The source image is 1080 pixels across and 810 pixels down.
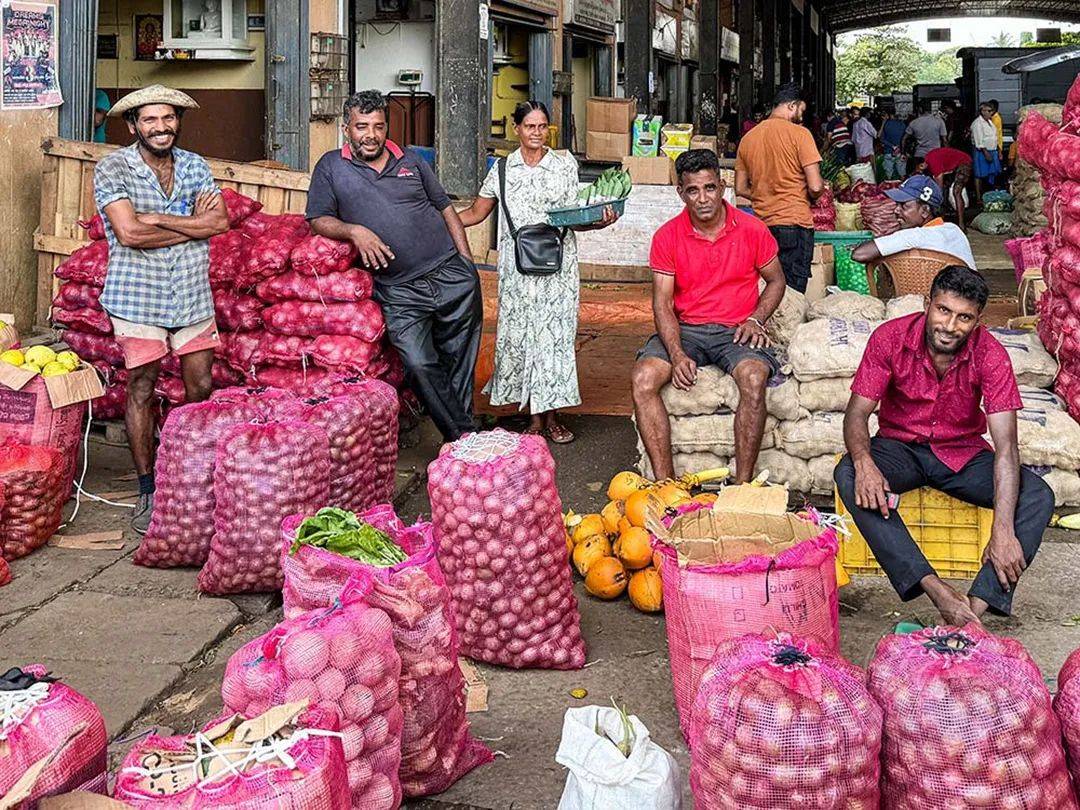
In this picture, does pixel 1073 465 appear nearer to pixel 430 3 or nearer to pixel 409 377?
pixel 409 377

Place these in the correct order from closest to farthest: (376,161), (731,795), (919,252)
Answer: (731,795) < (376,161) < (919,252)

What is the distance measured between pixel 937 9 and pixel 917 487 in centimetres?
5102

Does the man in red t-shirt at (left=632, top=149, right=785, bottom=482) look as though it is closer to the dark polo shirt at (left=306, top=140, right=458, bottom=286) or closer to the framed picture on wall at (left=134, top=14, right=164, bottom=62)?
the dark polo shirt at (left=306, top=140, right=458, bottom=286)

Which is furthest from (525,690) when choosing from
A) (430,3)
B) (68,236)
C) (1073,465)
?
(430,3)

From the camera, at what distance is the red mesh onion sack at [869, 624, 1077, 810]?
2770mm

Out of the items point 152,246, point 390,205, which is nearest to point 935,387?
point 390,205

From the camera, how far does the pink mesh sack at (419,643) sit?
133 inches

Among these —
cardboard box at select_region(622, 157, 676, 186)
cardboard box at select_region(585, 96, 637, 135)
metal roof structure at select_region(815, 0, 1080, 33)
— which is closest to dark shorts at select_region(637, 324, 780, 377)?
cardboard box at select_region(622, 157, 676, 186)

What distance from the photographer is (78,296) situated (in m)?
6.87

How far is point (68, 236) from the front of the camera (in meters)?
8.02

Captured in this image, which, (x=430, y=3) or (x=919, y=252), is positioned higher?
(x=430, y=3)

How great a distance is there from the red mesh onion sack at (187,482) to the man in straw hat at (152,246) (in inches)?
21.7

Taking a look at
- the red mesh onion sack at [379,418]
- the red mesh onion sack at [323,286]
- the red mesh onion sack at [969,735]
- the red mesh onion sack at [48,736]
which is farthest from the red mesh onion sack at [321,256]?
the red mesh onion sack at [969,735]

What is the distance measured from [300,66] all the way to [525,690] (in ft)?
28.9
